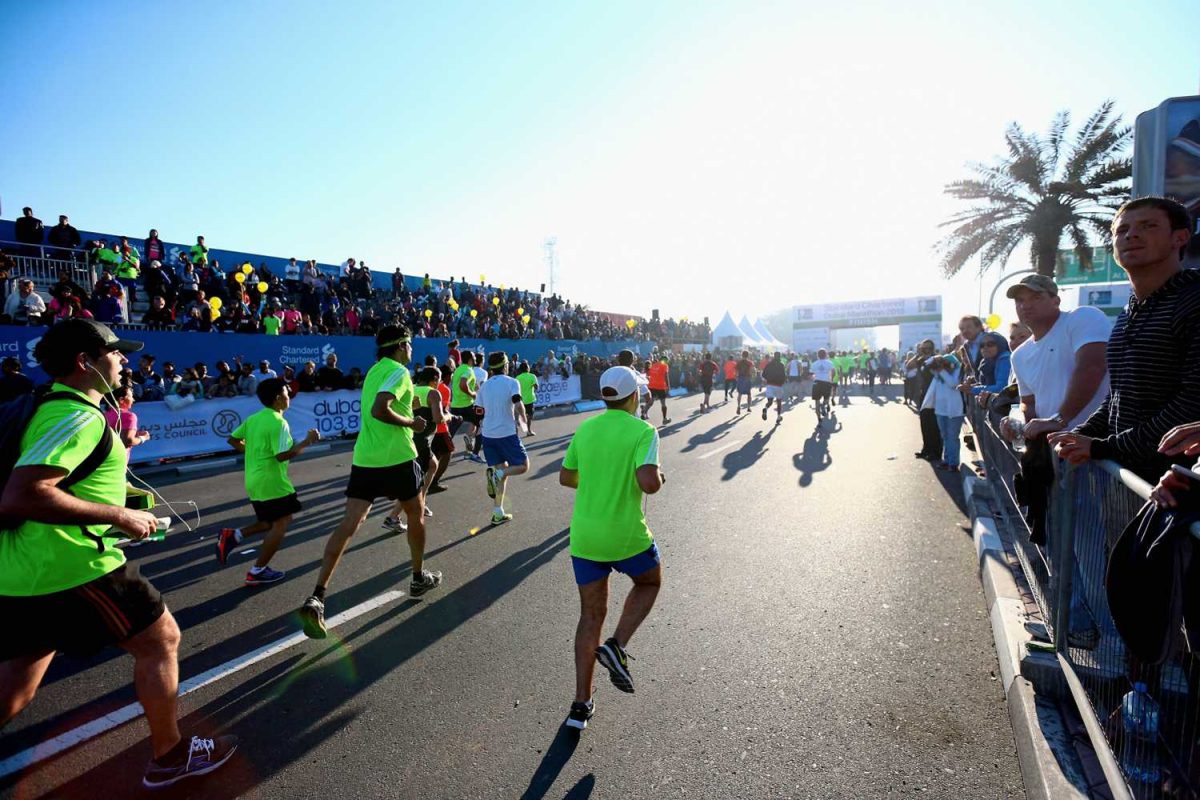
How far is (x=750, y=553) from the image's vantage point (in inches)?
212

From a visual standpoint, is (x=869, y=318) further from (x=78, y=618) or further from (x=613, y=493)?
(x=78, y=618)

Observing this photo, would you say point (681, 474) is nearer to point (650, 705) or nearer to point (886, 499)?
point (886, 499)

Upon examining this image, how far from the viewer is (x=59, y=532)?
217 cm

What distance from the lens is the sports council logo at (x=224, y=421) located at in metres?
11.6

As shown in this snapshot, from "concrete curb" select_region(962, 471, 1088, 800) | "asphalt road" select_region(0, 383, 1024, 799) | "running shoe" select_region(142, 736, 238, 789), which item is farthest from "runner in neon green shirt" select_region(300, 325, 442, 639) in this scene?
"concrete curb" select_region(962, 471, 1088, 800)

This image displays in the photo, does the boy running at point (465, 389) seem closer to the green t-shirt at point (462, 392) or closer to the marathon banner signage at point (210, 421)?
the green t-shirt at point (462, 392)

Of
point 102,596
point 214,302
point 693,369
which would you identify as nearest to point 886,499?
point 102,596

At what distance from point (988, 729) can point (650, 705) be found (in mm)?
1608

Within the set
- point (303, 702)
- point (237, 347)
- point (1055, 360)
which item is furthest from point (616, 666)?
point (237, 347)

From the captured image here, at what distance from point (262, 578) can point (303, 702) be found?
203 cm

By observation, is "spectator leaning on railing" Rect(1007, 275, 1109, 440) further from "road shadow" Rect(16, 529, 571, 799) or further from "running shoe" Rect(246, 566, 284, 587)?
"running shoe" Rect(246, 566, 284, 587)

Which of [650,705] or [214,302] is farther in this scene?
[214,302]

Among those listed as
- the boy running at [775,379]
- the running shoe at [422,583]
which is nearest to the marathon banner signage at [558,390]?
the boy running at [775,379]

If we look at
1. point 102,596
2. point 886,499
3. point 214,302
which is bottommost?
point 886,499
